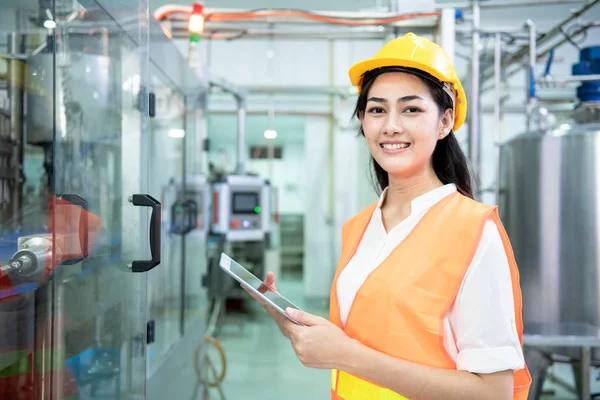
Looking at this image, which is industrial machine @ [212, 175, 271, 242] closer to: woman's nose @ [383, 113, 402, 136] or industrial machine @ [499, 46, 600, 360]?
industrial machine @ [499, 46, 600, 360]

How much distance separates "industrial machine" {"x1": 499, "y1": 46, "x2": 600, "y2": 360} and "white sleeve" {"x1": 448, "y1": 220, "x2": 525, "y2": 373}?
5.32 feet

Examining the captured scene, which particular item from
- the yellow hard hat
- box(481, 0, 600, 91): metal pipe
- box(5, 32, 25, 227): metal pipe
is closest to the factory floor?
box(5, 32, 25, 227): metal pipe

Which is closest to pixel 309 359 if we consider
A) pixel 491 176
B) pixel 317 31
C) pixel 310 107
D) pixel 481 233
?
pixel 481 233

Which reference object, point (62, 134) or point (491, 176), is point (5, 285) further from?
point (491, 176)

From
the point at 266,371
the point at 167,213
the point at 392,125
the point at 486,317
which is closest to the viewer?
the point at 486,317

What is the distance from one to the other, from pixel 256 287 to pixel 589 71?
7.36ft

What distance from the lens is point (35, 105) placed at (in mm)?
1448

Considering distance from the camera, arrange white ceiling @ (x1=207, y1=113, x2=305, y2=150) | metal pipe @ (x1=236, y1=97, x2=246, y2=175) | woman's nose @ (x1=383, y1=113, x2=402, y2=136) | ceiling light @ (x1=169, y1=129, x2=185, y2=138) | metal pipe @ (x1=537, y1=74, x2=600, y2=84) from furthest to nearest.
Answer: white ceiling @ (x1=207, y1=113, x2=305, y2=150) < metal pipe @ (x1=236, y1=97, x2=246, y2=175) < ceiling light @ (x1=169, y1=129, x2=185, y2=138) < metal pipe @ (x1=537, y1=74, x2=600, y2=84) < woman's nose @ (x1=383, y1=113, x2=402, y2=136)

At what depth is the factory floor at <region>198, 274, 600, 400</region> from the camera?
2.86 m

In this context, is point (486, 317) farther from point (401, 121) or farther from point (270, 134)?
point (270, 134)

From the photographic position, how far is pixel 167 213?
8.62 feet

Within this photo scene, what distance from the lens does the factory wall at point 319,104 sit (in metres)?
4.66

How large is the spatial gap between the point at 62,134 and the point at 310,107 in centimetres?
369

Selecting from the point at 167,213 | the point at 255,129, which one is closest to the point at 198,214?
the point at 167,213
